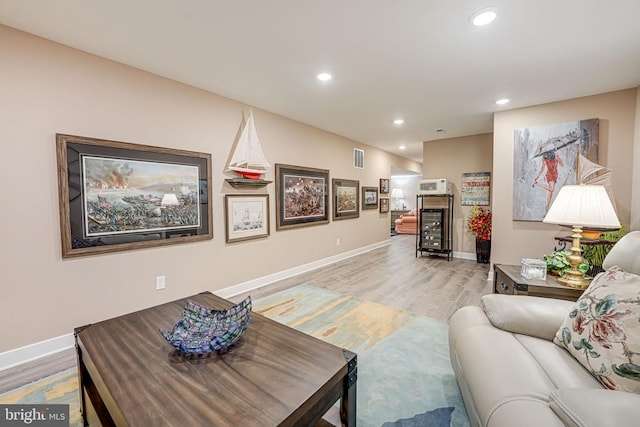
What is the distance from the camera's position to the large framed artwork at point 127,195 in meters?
2.25

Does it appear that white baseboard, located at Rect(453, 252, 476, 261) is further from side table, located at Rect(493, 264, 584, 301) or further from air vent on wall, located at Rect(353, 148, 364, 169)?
side table, located at Rect(493, 264, 584, 301)

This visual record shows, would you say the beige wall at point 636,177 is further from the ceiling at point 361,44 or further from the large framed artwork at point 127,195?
the large framed artwork at point 127,195

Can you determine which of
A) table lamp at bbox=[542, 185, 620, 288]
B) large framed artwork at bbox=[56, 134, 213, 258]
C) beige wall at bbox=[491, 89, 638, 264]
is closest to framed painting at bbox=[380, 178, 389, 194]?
beige wall at bbox=[491, 89, 638, 264]

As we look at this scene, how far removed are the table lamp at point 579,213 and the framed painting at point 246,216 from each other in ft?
10.2

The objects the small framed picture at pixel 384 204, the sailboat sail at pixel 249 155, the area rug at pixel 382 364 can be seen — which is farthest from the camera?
the small framed picture at pixel 384 204

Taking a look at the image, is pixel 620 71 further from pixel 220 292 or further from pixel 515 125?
pixel 220 292

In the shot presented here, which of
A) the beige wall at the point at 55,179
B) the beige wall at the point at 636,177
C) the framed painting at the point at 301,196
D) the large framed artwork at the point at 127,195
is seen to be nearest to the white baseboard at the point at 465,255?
the beige wall at the point at 636,177

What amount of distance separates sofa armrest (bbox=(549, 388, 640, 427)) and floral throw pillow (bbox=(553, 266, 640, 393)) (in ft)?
0.85

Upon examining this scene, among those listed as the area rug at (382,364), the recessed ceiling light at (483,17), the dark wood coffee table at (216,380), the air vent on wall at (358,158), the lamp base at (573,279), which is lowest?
the area rug at (382,364)

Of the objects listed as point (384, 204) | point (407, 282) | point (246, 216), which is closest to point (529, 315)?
point (407, 282)

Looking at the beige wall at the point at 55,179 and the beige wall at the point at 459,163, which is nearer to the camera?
the beige wall at the point at 55,179

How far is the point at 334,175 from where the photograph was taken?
524 centimetres

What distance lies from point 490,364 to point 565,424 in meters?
0.36

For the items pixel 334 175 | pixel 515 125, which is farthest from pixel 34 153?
pixel 515 125
